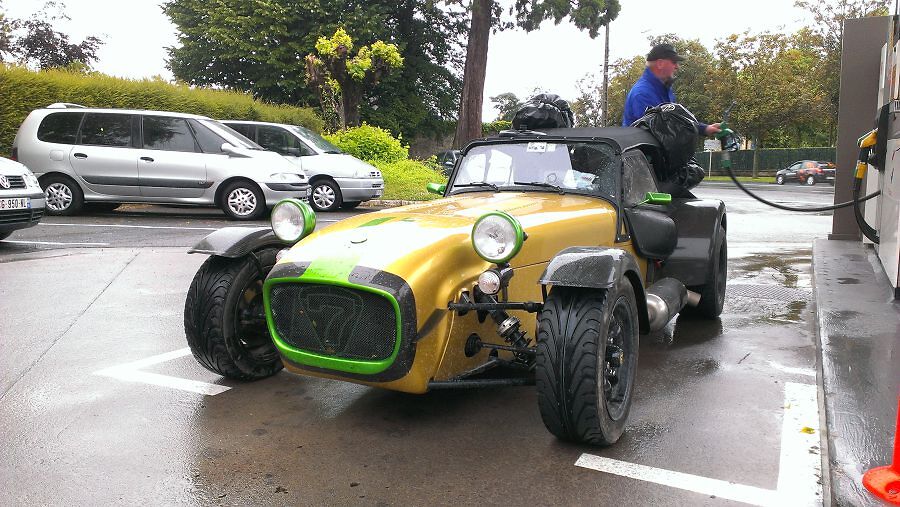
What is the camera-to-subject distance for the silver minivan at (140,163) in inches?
497

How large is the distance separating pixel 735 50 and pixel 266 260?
44.3 metres

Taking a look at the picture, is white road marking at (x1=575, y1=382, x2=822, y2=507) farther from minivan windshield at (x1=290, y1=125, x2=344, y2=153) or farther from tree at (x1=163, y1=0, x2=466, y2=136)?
tree at (x1=163, y1=0, x2=466, y2=136)

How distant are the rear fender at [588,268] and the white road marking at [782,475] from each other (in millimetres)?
836

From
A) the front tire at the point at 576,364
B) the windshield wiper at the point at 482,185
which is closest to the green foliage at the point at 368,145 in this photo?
the windshield wiper at the point at 482,185

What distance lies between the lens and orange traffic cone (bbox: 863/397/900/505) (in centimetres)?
286

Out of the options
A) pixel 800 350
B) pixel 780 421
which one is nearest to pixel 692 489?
pixel 780 421

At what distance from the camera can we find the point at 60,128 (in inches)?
501

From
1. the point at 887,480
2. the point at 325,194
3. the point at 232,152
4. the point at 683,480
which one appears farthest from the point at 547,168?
the point at 325,194

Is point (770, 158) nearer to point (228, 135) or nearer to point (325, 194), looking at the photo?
point (325, 194)

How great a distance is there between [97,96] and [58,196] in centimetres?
369

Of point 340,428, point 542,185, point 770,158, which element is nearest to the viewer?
point 340,428

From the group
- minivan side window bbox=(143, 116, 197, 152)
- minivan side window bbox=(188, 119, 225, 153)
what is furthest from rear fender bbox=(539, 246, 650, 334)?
minivan side window bbox=(143, 116, 197, 152)

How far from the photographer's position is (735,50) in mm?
43312

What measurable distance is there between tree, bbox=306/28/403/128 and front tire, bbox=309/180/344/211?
24.2 ft
